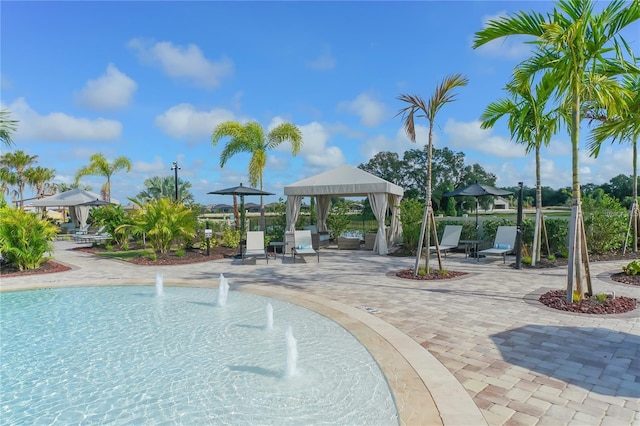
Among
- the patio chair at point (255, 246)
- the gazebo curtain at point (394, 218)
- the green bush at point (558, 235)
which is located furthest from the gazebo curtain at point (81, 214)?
the green bush at point (558, 235)

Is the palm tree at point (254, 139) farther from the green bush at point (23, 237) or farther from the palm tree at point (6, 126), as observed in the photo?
the green bush at point (23, 237)

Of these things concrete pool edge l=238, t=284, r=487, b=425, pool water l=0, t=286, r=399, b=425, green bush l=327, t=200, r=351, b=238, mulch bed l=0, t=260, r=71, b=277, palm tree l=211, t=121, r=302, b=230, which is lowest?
pool water l=0, t=286, r=399, b=425


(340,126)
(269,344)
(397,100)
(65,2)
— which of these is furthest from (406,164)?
(269,344)

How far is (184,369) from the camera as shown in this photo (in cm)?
399

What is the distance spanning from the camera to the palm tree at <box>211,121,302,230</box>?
1761 centimetres

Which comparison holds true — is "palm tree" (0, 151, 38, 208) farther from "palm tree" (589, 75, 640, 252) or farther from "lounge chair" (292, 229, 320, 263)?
"palm tree" (589, 75, 640, 252)

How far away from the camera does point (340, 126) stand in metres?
31.7

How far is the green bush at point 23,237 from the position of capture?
32.1ft

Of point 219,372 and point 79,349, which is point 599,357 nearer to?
point 219,372

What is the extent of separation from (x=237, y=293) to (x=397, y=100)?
5623mm

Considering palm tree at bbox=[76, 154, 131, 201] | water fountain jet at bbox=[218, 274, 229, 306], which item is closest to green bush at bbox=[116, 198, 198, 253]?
water fountain jet at bbox=[218, 274, 229, 306]

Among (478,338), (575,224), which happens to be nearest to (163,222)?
(478,338)

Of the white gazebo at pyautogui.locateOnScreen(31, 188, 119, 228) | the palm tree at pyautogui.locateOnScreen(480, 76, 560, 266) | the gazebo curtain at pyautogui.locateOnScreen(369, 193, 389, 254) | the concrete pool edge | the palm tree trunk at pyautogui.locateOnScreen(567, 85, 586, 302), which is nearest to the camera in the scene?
the concrete pool edge

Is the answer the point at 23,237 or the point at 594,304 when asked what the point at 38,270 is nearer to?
the point at 23,237
